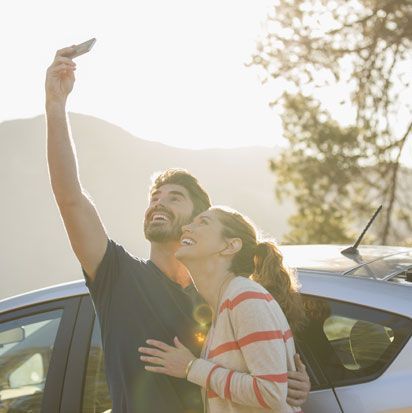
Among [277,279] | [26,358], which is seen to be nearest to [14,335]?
[26,358]

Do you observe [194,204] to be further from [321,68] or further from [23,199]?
[23,199]

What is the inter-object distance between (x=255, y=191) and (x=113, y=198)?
85.2 ft

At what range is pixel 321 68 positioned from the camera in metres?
14.8

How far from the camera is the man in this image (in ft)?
8.91

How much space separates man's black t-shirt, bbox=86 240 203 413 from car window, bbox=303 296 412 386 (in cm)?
45

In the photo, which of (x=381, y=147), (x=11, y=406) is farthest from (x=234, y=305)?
(x=381, y=147)

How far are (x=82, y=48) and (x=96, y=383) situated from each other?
146 cm

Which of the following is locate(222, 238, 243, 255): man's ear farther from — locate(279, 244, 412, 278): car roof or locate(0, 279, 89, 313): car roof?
locate(0, 279, 89, 313): car roof

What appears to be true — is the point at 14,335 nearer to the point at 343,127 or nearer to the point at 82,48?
the point at 82,48

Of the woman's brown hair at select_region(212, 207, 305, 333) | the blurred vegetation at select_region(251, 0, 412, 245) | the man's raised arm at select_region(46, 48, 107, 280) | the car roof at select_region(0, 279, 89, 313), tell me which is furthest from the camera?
the blurred vegetation at select_region(251, 0, 412, 245)

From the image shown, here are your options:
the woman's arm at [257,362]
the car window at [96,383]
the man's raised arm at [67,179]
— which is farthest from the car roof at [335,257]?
the car window at [96,383]

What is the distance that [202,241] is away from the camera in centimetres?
259

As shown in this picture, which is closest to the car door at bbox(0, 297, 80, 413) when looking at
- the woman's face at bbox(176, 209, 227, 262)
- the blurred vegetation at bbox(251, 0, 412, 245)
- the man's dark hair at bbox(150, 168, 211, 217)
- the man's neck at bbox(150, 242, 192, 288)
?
the man's neck at bbox(150, 242, 192, 288)

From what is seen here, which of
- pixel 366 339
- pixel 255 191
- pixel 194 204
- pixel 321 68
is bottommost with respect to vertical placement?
pixel 255 191
